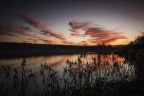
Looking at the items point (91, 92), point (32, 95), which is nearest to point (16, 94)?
point (32, 95)

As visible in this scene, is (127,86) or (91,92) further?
(127,86)

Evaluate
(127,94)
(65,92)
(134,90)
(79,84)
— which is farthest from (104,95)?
(79,84)

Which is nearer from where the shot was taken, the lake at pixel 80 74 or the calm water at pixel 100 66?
the lake at pixel 80 74

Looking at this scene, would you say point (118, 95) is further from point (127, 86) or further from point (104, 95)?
point (127, 86)

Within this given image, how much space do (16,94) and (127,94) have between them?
6.59 meters

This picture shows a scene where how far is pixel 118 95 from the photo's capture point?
7.66 m

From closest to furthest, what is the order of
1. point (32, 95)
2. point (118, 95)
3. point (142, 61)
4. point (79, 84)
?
point (118, 95)
point (32, 95)
point (79, 84)
point (142, 61)

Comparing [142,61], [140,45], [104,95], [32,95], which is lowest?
[32,95]

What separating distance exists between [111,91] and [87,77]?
4.35 metres

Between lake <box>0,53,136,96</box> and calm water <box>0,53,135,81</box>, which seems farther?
calm water <box>0,53,135,81</box>

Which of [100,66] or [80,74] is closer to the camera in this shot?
[80,74]

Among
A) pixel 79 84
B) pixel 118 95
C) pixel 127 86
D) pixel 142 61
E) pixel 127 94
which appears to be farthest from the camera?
pixel 142 61

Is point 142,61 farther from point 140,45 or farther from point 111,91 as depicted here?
point 140,45

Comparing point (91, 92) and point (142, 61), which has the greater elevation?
point (142, 61)
